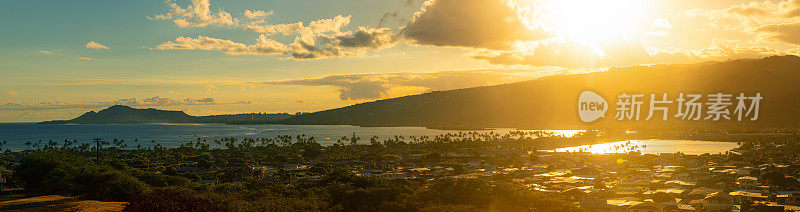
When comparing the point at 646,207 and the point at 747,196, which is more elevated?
the point at 747,196

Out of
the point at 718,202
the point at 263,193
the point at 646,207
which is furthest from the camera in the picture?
the point at 263,193

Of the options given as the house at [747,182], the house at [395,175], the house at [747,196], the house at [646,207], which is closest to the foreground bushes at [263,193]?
the house at [646,207]

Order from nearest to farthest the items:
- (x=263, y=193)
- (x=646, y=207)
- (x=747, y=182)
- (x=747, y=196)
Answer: (x=646, y=207), (x=263, y=193), (x=747, y=196), (x=747, y=182)

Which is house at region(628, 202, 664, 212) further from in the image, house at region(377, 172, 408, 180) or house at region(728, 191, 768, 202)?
house at region(377, 172, 408, 180)

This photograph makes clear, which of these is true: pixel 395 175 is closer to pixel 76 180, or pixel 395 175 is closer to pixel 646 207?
pixel 646 207

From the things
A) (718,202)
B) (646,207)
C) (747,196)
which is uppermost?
(747,196)

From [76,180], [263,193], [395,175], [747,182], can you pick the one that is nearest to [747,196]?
[747,182]

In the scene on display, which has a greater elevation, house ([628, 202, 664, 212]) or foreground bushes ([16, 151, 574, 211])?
foreground bushes ([16, 151, 574, 211])

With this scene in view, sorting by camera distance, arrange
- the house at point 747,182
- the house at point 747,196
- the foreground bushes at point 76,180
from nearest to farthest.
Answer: the foreground bushes at point 76,180 < the house at point 747,196 < the house at point 747,182

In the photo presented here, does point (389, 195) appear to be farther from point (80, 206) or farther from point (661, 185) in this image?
point (661, 185)

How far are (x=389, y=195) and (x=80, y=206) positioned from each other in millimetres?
26411

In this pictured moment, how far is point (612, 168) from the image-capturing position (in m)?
85.1

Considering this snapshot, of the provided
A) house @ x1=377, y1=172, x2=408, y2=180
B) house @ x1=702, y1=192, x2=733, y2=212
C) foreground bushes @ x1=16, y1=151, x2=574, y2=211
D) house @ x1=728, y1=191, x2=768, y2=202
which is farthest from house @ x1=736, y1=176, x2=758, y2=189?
house @ x1=377, y1=172, x2=408, y2=180

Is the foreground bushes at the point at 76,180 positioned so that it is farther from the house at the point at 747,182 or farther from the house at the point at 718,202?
the house at the point at 747,182
